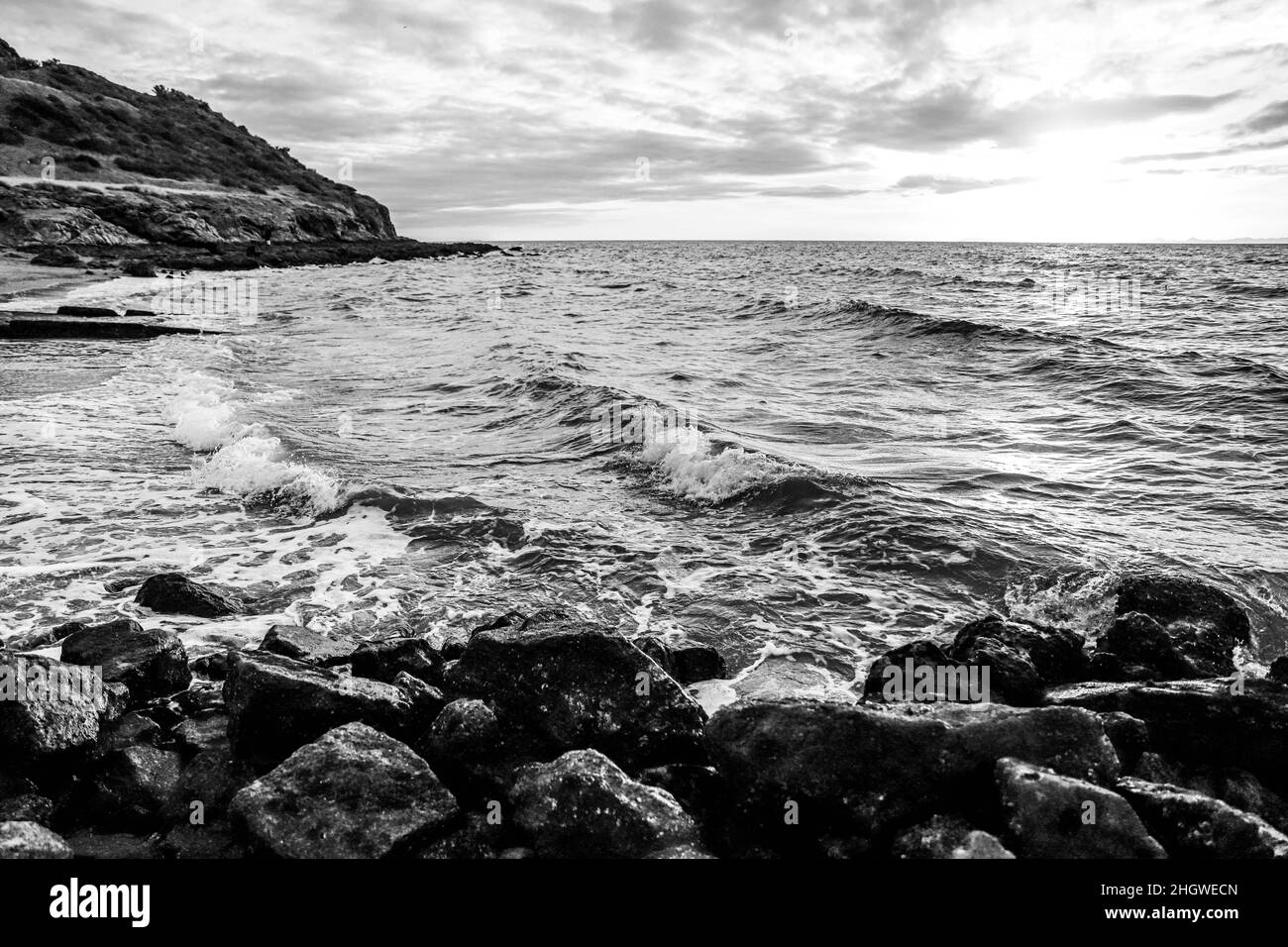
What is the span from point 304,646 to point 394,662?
35.6 inches

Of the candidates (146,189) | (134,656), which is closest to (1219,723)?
(134,656)

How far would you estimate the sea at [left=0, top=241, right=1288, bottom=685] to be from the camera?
7.75m

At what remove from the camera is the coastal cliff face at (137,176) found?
54.0 m

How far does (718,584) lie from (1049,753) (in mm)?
4490

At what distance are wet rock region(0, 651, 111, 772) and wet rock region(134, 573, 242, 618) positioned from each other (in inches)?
88.2

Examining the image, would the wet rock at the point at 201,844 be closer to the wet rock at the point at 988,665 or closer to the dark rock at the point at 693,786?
the dark rock at the point at 693,786

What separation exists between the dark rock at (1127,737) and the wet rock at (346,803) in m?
3.49

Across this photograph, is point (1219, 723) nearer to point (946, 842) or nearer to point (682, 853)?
point (946, 842)

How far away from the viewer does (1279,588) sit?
26.1ft

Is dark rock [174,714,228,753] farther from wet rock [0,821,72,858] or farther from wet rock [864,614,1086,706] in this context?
wet rock [864,614,1086,706]

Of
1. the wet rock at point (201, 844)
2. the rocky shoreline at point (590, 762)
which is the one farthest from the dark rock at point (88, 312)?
the wet rock at point (201, 844)

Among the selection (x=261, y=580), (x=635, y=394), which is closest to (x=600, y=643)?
(x=261, y=580)

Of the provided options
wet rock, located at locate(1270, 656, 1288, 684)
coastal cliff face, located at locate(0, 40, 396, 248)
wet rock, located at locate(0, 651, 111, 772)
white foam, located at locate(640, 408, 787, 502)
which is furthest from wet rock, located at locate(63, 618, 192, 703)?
coastal cliff face, located at locate(0, 40, 396, 248)
